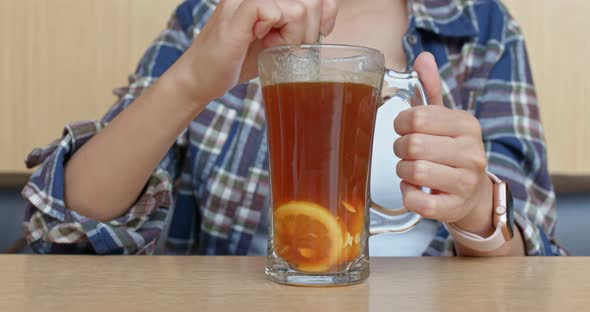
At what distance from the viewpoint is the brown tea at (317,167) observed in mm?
594

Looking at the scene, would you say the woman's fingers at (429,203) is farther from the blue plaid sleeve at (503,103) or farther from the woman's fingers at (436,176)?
the blue plaid sleeve at (503,103)

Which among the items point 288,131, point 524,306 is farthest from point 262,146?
point 524,306

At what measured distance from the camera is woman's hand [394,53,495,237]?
69cm

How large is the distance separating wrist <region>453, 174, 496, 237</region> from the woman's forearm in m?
0.32

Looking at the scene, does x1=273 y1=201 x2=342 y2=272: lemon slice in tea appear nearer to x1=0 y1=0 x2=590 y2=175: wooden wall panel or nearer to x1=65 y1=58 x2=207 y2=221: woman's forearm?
x1=65 y1=58 x2=207 y2=221: woman's forearm

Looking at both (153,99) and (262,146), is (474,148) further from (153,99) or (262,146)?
(262,146)

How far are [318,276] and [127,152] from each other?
1.27ft

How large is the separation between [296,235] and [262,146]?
62 centimetres

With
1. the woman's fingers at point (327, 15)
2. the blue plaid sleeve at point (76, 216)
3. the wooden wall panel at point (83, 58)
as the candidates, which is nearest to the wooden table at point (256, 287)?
the blue plaid sleeve at point (76, 216)

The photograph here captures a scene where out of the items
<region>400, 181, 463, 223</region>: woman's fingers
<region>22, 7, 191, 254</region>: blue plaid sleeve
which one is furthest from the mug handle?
<region>22, 7, 191, 254</region>: blue plaid sleeve

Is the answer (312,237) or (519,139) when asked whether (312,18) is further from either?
(519,139)

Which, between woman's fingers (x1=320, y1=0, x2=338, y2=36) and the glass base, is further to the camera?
woman's fingers (x1=320, y1=0, x2=338, y2=36)

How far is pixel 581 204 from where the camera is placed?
163 centimetres

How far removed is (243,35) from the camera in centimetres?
70
